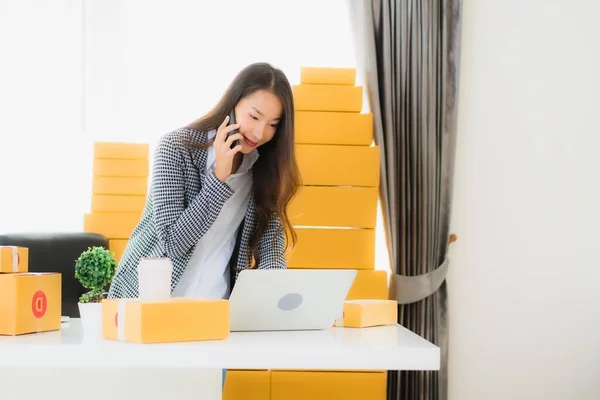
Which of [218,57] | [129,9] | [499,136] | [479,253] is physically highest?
[129,9]

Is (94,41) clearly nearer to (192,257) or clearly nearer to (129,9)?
(129,9)

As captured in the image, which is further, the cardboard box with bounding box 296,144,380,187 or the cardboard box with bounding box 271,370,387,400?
the cardboard box with bounding box 296,144,380,187

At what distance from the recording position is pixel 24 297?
123cm

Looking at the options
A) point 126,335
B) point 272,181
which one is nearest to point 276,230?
point 272,181

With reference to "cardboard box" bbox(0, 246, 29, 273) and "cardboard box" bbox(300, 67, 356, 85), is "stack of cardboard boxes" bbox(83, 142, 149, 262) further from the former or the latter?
"cardboard box" bbox(0, 246, 29, 273)

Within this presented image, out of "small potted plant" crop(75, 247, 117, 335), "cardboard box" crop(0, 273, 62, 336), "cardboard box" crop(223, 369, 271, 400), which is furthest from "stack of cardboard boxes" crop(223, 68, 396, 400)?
"cardboard box" crop(0, 273, 62, 336)

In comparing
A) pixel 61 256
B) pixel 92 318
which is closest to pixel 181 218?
pixel 92 318

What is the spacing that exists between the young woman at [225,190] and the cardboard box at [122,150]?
83 centimetres

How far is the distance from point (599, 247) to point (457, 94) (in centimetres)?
89

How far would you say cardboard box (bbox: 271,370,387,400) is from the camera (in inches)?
93.4

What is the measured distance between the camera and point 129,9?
2.97 m

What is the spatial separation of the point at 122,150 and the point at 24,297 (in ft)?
5.03

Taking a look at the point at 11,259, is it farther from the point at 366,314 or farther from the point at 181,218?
the point at 366,314

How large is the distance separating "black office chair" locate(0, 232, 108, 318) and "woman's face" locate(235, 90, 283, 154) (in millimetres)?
824
